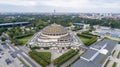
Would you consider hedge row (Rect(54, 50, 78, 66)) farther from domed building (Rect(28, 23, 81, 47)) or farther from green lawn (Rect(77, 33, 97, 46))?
green lawn (Rect(77, 33, 97, 46))

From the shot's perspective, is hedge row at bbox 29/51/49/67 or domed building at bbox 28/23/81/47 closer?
hedge row at bbox 29/51/49/67

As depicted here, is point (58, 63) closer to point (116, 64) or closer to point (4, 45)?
point (116, 64)

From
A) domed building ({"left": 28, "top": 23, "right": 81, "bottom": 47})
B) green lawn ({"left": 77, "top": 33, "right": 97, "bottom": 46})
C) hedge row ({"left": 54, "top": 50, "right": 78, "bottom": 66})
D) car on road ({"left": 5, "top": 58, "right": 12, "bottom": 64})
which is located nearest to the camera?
hedge row ({"left": 54, "top": 50, "right": 78, "bottom": 66})

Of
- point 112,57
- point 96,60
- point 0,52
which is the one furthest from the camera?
point 0,52

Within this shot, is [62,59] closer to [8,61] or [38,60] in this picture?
[38,60]

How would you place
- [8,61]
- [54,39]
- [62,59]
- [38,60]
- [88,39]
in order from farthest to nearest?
[88,39]
[54,39]
[8,61]
[62,59]
[38,60]

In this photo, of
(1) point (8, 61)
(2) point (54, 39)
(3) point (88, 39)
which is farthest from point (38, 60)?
(3) point (88, 39)

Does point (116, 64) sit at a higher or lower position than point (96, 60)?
lower

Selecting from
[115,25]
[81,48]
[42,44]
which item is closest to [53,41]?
[42,44]

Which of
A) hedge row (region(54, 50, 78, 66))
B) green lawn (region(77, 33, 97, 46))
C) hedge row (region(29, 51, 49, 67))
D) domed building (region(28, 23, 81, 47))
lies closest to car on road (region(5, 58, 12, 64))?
hedge row (region(29, 51, 49, 67))

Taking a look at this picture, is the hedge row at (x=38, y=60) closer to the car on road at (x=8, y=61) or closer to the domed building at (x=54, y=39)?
the car on road at (x=8, y=61)

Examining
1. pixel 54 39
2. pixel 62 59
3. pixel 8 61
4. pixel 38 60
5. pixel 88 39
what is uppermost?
pixel 54 39
